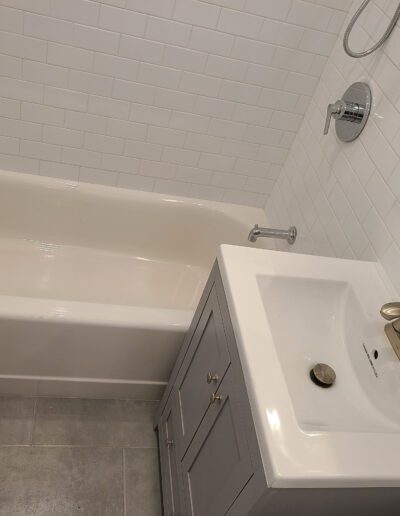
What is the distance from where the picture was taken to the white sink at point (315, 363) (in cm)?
80

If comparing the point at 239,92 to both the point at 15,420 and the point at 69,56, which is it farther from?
the point at 15,420

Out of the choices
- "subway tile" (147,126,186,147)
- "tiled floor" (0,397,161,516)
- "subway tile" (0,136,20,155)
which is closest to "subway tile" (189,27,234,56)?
"subway tile" (147,126,186,147)

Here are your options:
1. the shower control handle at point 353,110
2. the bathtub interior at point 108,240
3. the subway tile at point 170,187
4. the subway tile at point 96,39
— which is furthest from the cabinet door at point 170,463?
the subway tile at point 96,39

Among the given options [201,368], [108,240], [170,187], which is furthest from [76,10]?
[201,368]

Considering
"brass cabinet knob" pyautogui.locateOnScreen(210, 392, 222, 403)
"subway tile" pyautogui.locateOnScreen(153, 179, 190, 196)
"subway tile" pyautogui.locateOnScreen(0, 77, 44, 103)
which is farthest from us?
"subway tile" pyautogui.locateOnScreen(153, 179, 190, 196)

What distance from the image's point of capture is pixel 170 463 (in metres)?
1.45

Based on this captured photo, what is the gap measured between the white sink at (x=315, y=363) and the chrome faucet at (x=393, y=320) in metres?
0.04

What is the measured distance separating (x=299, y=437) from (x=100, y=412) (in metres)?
1.09

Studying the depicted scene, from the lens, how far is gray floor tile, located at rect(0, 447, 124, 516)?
143 centimetres

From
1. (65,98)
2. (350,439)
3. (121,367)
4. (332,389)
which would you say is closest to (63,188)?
(65,98)

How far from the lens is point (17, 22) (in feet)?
5.04

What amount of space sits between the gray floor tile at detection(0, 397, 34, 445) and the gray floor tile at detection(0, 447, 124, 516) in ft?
0.12

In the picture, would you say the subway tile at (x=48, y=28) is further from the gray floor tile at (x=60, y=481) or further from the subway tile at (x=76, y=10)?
the gray floor tile at (x=60, y=481)

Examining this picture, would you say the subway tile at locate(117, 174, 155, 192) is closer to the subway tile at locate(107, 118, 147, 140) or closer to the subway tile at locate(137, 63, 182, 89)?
the subway tile at locate(107, 118, 147, 140)
